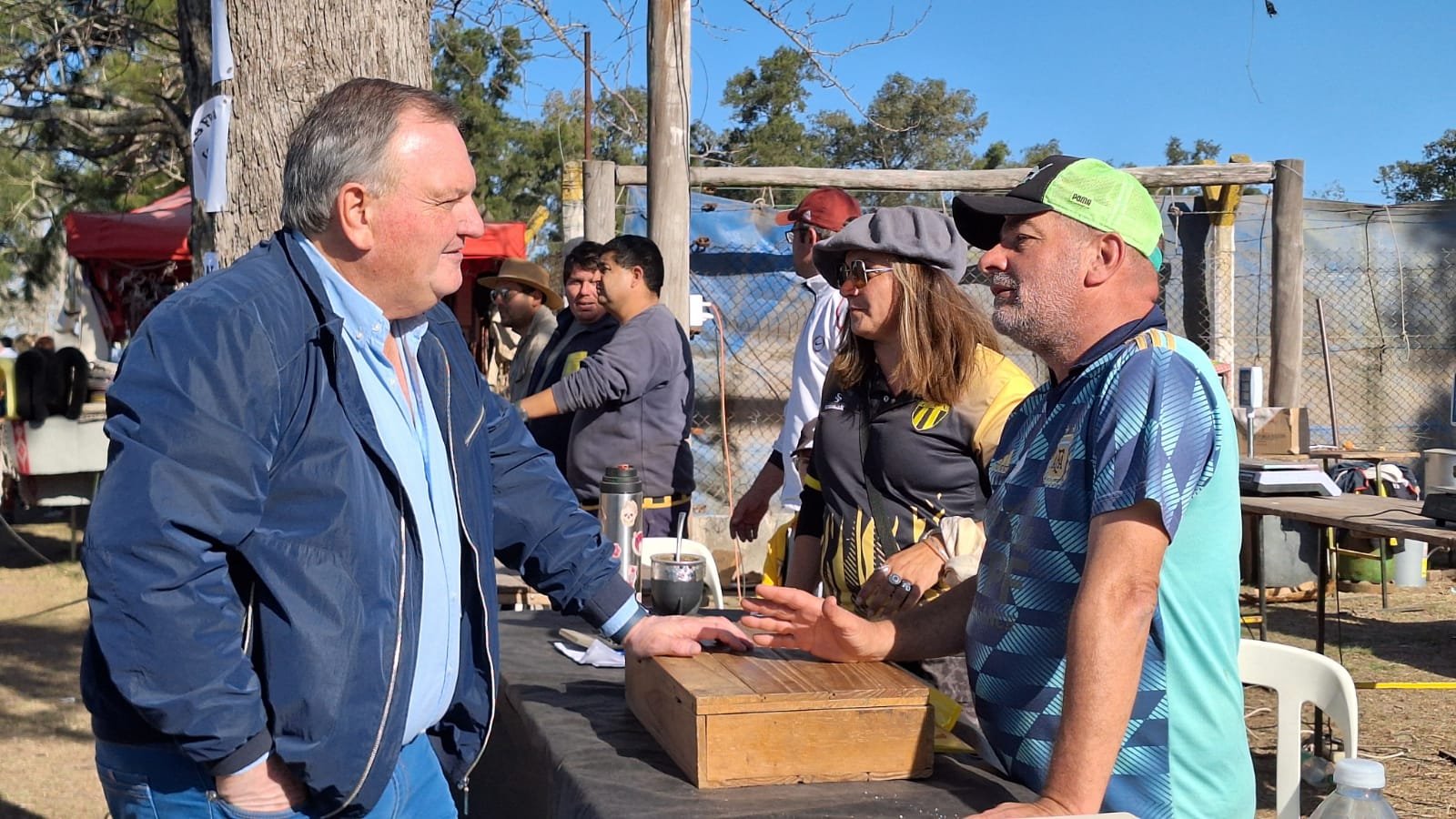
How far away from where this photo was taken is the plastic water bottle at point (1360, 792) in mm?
1646

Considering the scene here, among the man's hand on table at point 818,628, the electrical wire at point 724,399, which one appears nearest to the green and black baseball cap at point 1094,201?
the man's hand on table at point 818,628

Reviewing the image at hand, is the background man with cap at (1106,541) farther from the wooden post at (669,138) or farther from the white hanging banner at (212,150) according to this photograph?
the wooden post at (669,138)

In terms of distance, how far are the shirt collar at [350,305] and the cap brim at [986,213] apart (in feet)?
3.06

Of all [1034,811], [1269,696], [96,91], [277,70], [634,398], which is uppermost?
[96,91]

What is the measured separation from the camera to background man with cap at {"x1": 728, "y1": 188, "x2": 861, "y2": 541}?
3920 mm

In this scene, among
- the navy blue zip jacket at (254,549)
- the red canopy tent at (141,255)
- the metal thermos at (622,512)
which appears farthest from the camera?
the red canopy tent at (141,255)

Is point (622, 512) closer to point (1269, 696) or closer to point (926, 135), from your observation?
point (1269, 696)

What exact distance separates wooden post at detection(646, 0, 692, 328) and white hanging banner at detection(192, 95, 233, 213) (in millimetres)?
3306

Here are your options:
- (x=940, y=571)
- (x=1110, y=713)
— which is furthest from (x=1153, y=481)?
(x=940, y=571)

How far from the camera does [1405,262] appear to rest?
910 centimetres

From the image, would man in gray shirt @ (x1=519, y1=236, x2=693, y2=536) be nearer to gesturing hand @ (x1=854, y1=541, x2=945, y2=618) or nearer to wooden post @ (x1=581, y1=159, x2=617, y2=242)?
wooden post @ (x1=581, y1=159, x2=617, y2=242)

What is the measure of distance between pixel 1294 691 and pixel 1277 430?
5.48m

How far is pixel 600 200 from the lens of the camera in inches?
275

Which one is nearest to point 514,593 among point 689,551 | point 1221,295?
point 689,551
